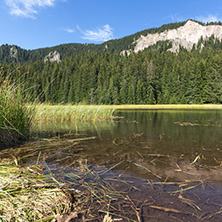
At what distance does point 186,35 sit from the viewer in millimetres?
130500

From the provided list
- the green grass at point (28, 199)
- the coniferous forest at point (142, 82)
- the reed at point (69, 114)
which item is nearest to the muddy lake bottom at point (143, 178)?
the green grass at point (28, 199)

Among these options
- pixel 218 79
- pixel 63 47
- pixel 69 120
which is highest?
pixel 63 47

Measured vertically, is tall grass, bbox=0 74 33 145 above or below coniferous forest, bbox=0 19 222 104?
below

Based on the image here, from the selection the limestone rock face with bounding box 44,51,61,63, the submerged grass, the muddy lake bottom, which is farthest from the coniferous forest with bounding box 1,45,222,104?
the limestone rock face with bounding box 44,51,61,63

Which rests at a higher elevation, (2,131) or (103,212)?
(2,131)

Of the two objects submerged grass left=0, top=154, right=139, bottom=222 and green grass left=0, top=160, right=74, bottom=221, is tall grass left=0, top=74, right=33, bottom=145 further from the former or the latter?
green grass left=0, top=160, right=74, bottom=221

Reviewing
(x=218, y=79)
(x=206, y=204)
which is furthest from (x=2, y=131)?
(x=218, y=79)

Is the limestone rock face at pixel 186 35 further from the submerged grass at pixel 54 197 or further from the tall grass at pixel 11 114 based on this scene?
the submerged grass at pixel 54 197

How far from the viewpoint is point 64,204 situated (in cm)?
177

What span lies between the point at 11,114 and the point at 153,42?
15198cm

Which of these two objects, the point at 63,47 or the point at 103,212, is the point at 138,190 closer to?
the point at 103,212

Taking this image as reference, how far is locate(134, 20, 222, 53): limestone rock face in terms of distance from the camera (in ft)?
404

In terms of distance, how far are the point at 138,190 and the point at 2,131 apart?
385 cm

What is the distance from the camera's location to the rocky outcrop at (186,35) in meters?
123
